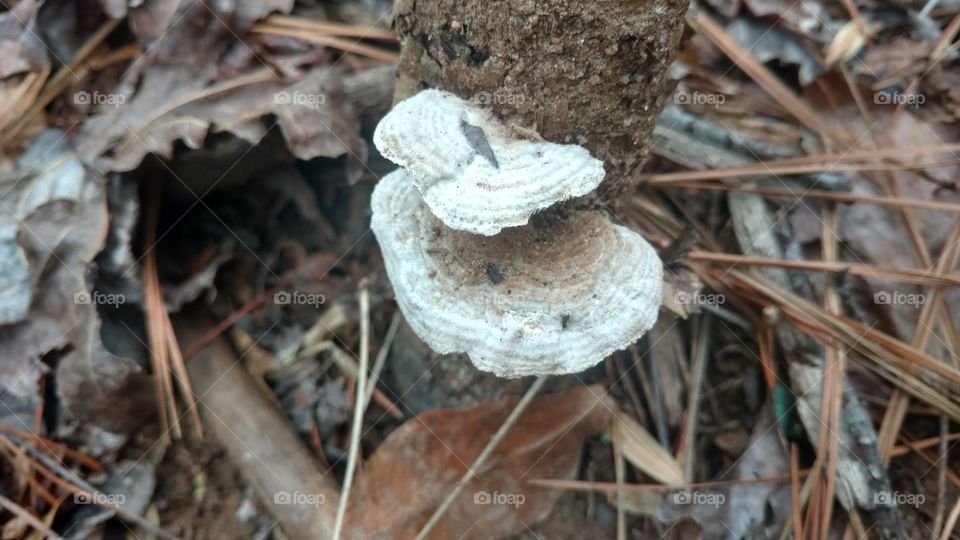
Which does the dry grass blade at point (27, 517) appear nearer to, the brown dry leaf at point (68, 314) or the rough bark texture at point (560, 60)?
the brown dry leaf at point (68, 314)

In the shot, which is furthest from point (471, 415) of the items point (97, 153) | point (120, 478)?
point (97, 153)

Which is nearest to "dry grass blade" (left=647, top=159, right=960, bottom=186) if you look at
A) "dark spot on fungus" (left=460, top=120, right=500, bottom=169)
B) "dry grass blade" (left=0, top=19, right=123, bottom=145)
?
"dark spot on fungus" (left=460, top=120, right=500, bottom=169)

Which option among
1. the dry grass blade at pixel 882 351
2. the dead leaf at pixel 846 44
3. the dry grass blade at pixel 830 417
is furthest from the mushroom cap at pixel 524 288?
the dead leaf at pixel 846 44

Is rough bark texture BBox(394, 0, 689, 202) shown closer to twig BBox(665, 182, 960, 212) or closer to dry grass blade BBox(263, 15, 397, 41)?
twig BBox(665, 182, 960, 212)

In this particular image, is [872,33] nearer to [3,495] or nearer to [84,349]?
[84,349]

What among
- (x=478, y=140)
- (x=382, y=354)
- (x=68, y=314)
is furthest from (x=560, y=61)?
(x=68, y=314)
